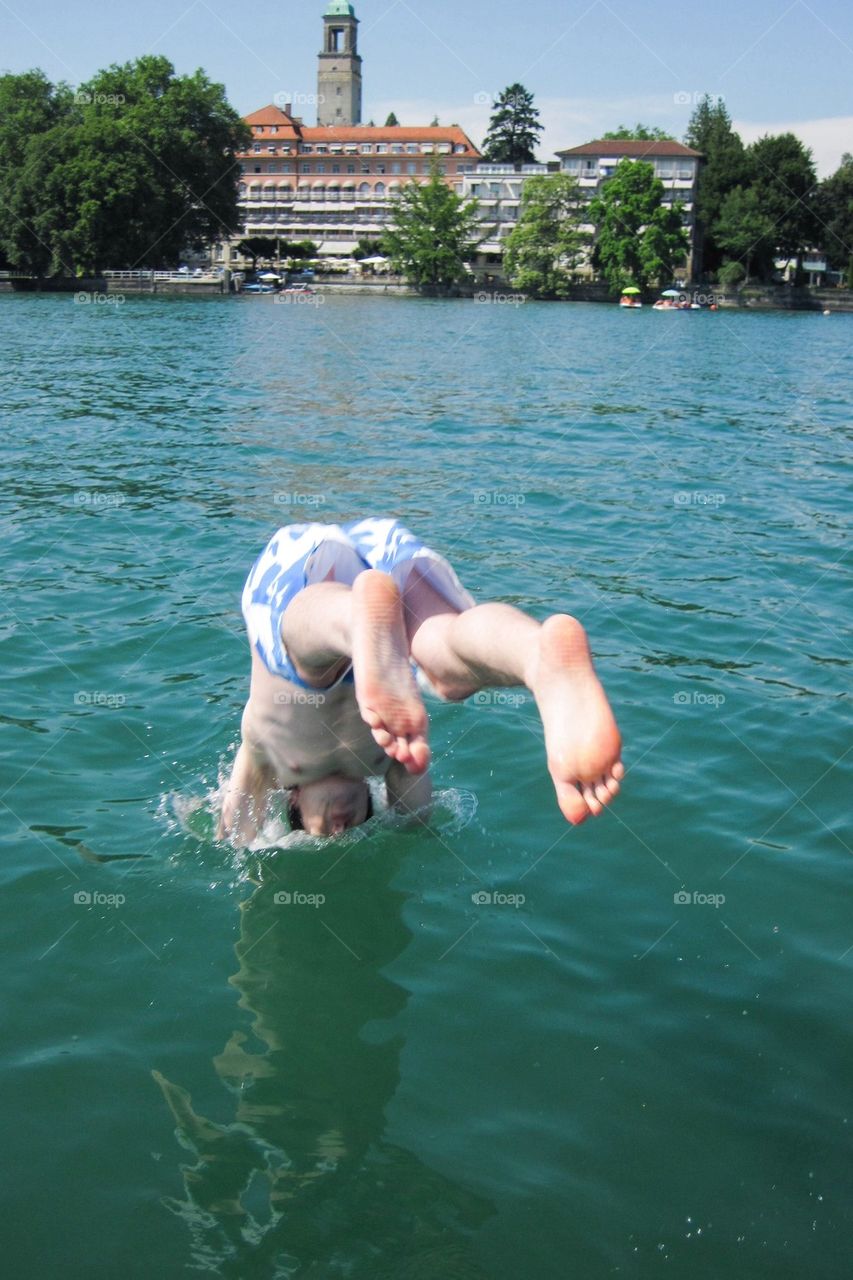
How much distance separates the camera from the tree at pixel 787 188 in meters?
102

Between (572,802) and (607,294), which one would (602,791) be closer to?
(572,802)

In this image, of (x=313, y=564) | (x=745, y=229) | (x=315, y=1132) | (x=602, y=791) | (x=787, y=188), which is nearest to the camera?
(x=602, y=791)

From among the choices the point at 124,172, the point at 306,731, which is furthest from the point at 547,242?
the point at 306,731

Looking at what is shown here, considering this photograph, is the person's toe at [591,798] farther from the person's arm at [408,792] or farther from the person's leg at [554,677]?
the person's arm at [408,792]

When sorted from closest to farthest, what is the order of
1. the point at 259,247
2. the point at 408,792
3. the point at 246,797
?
1. the point at 246,797
2. the point at 408,792
3. the point at 259,247

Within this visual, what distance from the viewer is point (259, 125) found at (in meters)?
147

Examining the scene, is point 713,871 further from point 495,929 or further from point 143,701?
point 143,701

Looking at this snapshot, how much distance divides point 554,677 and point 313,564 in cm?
158

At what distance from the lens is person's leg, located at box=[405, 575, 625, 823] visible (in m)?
3.55

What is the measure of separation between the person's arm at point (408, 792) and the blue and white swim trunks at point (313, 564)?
1005 mm

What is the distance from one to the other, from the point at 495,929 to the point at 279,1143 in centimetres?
162

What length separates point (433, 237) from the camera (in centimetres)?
9725

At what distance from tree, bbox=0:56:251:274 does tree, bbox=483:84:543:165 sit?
47.4m

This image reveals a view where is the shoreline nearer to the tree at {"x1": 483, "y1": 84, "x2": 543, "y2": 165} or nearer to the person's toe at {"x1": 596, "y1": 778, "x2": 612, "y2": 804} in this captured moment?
the tree at {"x1": 483, "y1": 84, "x2": 543, "y2": 165}
